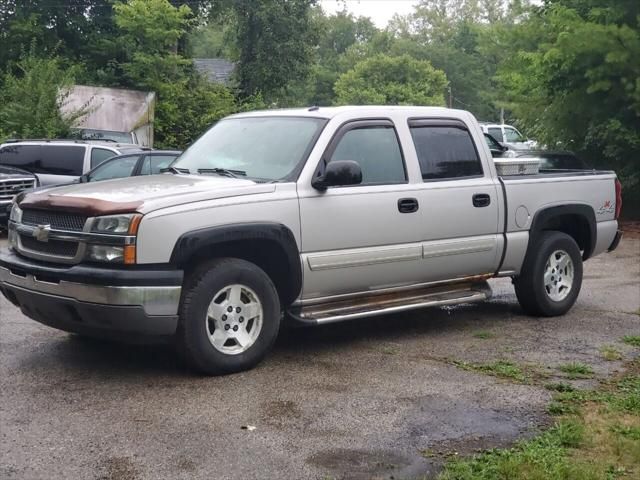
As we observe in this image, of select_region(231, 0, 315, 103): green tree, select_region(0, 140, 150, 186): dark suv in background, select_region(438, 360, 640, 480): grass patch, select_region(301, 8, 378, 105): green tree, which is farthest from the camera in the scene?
select_region(301, 8, 378, 105): green tree

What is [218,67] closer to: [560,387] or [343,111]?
[343,111]

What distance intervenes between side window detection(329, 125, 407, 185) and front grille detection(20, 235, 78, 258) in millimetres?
2100

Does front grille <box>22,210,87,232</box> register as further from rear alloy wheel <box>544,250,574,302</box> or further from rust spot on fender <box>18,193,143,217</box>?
rear alloy wheel <box>544,250,574,302</box>

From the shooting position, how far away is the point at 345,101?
197 feet

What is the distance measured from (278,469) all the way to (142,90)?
81.8 ft

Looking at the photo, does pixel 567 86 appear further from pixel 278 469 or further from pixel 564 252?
pixel 278 469

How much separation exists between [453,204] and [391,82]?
52.7 meters

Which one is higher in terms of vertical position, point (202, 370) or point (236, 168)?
point (236, 168)

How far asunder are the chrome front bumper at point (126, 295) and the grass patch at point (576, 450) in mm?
2137

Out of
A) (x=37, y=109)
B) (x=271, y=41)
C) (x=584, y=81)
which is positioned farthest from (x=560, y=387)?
(x=271, y=41)

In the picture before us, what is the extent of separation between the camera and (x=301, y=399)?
222 inches

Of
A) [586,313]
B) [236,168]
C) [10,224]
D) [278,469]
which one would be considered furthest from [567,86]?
[278,469]

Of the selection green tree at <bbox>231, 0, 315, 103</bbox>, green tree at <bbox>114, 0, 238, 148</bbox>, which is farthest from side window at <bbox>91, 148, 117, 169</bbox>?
green tree at <bbox>231, 0, 315, 103</bbox>

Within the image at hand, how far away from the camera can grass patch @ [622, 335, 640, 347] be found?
293 inches
